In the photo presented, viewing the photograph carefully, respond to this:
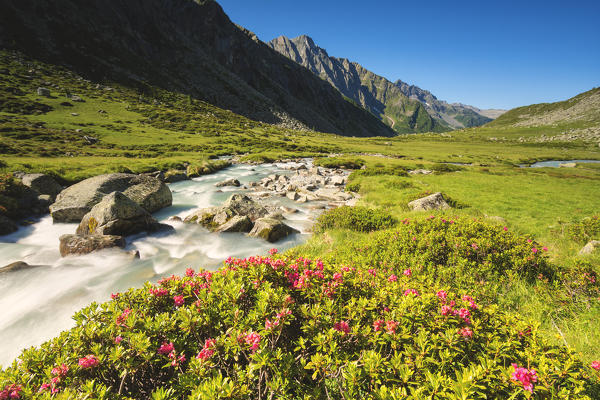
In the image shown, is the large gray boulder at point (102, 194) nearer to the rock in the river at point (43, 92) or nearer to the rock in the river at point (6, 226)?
the rock in the river at point (6, 226)

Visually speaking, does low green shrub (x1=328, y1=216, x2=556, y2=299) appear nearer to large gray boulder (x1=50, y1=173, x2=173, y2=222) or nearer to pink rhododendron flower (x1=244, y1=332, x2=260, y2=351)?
pink rhododendron flower (x1=244, y1=332, x2=260, y2=351)

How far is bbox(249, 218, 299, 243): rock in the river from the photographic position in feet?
34.3

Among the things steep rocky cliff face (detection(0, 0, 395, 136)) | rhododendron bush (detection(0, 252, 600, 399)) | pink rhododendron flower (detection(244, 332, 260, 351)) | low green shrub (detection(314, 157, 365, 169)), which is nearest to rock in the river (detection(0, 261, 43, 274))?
rhododendron bush (detection(0, 252, 600, 399))

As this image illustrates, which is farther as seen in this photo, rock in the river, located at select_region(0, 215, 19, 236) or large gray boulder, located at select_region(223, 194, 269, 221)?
large gray boulder, located at select_region(223, 194, 269, 221)

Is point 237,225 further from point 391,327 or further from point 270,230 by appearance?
point 391,327

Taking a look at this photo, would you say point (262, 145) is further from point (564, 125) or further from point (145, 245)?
point (564, 125)

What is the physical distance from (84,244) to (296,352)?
10252 mm

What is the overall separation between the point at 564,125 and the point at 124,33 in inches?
11994

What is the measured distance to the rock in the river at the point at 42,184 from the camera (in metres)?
14.8

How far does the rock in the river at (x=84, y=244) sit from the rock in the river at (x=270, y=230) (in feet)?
18.4

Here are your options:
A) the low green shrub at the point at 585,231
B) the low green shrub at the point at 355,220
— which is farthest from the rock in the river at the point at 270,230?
the low green shrub at the point at 585,231

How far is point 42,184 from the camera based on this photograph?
15.2 metres

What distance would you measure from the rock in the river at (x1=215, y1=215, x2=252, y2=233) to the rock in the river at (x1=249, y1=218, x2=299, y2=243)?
0.58 m

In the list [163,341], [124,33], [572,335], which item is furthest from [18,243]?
[124,33]
